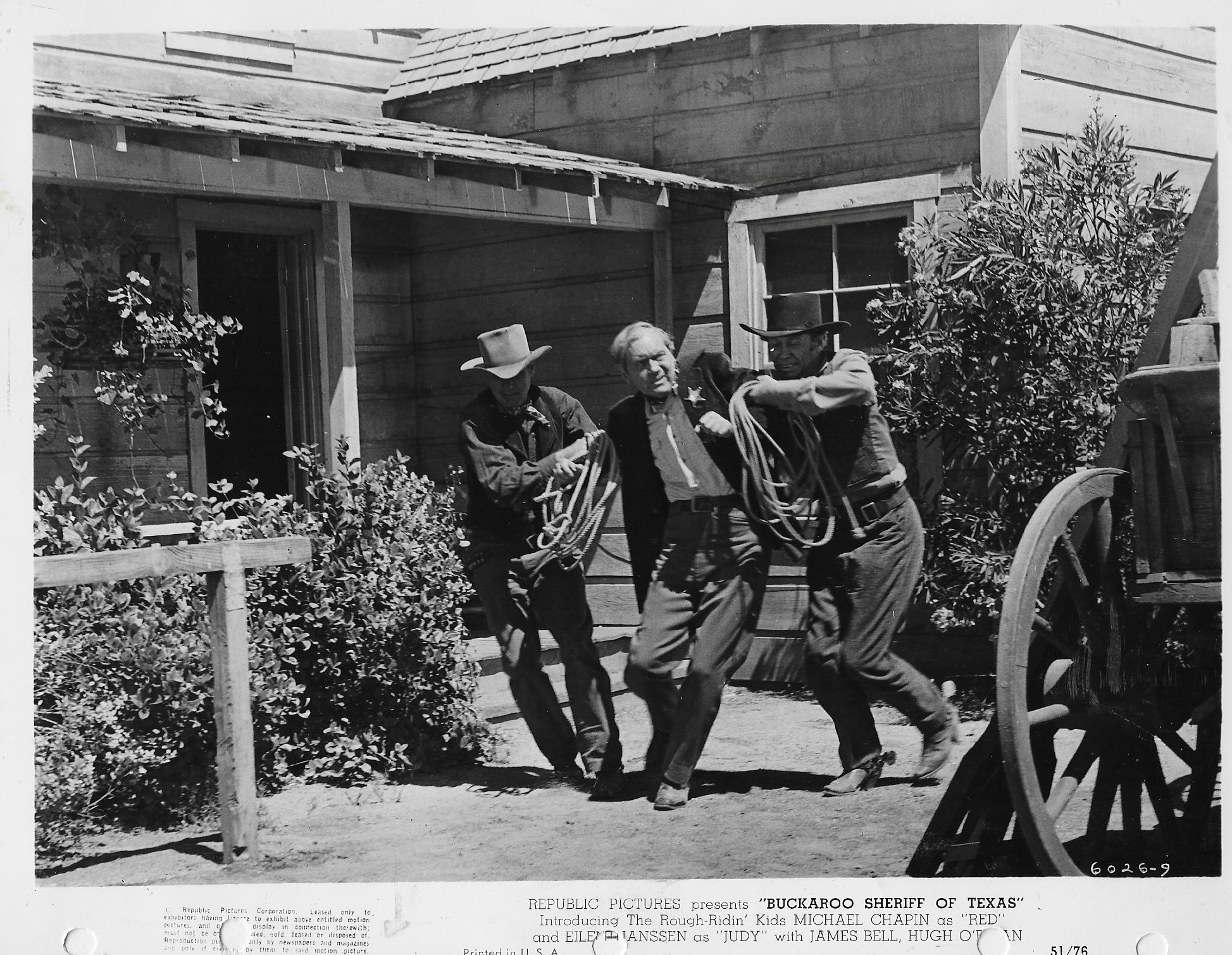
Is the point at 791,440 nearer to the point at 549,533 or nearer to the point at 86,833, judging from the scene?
the point at 549,533

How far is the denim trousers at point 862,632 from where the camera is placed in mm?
4262

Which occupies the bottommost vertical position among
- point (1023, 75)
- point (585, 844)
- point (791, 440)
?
point (585, 844)

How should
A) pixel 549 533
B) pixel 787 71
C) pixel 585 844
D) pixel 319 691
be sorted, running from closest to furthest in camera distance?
pixel 585 844 < pixel 549 533 < pixel 319 691 < pixel 787 71

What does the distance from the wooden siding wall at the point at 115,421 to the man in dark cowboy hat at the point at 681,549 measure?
Answer: 2.11 metres

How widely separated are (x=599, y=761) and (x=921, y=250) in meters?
2.34

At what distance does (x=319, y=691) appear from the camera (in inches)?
197

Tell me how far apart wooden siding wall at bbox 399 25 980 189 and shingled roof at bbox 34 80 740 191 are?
15 centimetres

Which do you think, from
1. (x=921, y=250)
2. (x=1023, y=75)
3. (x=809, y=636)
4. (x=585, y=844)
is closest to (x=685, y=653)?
(x=809, y=636)

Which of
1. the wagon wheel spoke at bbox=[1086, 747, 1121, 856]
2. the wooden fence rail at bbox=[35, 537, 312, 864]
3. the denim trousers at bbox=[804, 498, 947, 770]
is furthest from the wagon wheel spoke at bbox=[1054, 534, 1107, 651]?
the wooden fence rail at bbox=[35, 537, 312, 864]

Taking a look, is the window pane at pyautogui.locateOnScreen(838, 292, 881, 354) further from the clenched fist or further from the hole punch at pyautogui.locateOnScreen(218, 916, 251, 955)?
the hole punch at pyautogui.locateOnScreen(218, 916, 251, 955)

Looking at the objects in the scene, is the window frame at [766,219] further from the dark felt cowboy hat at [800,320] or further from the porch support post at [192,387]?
the porch support post at [192,387]

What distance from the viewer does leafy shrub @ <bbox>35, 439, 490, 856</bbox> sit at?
4.46 meters

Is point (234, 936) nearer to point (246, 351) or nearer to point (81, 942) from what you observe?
point (81, 942)

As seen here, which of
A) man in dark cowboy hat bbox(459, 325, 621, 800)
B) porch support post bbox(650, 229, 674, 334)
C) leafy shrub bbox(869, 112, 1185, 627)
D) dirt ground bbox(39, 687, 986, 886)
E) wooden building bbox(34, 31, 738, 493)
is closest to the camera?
dirt ground bbox(39, 687, 986, 886)
